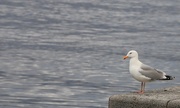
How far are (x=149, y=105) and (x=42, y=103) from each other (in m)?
5.49

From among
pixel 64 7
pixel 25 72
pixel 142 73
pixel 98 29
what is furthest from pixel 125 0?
pixel 142 73

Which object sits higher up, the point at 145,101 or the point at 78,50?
the point at 78,50

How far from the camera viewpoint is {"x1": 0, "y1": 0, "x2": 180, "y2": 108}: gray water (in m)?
15.4

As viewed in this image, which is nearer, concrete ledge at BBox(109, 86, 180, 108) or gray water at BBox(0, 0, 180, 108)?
concrete ledge at BBox(109, 86, 180, 108)

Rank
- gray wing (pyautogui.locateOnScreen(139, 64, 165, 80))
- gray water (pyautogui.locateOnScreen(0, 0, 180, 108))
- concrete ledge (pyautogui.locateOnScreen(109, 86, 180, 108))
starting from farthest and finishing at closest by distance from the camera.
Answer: gray water (pyautogui.locateOnScreen(0, 0, 180, 108)) → gray wing (pyautogui.locateOnScreen(139, 64, 165, 80)) → concrete ledge (pyautogui.locateOnScreen(109, 86, 180, 108))

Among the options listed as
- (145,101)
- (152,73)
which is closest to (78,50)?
(152,73)

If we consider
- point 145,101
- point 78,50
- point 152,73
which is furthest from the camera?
point 78,50

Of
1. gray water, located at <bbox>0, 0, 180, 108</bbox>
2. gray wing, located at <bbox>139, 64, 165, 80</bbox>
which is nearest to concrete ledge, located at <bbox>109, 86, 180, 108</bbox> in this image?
gray wing, located at <bbox>139, 64, 165, 80</bbox>

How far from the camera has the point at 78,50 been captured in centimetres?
2250

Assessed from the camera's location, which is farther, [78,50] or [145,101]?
[78,50]

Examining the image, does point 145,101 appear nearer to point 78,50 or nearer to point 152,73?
point 152,73

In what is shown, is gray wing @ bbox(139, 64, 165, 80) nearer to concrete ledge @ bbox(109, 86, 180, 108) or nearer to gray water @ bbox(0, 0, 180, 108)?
concrete ledge @ bbox(109, 86, 180, 108)

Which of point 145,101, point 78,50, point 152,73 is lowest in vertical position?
point 145,101

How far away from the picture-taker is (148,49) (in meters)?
22.7
